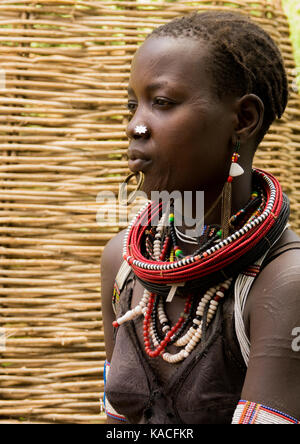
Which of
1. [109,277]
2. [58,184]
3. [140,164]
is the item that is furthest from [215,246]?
[58,184]

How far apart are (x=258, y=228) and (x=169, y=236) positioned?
374 millimetres

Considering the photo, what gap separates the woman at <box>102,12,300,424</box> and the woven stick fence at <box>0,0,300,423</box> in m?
1.02

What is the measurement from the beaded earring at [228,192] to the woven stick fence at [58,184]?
122cm

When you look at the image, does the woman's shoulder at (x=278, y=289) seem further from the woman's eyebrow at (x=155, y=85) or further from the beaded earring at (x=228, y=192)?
the woman's eyebrow at (x=155, y=85)

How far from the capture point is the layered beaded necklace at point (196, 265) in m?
1.79

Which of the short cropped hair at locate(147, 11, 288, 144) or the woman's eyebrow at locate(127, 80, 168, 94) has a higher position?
the short cropped hair at locate(147, 11, 288, 144)

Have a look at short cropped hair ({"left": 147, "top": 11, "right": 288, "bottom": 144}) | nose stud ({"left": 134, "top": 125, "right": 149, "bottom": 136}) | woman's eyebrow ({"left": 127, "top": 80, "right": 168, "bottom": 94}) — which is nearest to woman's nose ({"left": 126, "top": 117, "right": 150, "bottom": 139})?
nose stud ({"left": 134, "top": 125, "right": 149, "bottom": 136})

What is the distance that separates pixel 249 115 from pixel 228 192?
0.81ft

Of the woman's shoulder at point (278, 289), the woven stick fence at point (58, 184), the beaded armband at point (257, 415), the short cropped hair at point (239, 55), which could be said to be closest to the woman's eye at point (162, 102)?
the short cropped hair at point (239, 55)

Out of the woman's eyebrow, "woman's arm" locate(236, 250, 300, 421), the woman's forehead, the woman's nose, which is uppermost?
the woman's forehead

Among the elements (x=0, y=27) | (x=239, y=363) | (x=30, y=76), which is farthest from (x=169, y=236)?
(x=0, y=27)

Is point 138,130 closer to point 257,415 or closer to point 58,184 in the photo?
point 257,415

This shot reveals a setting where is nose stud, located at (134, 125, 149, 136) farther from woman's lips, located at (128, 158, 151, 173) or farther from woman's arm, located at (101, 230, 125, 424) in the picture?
woman's arm, located at (101, 230, 125, 424)

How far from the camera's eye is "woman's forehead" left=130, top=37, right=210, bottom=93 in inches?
68.2
